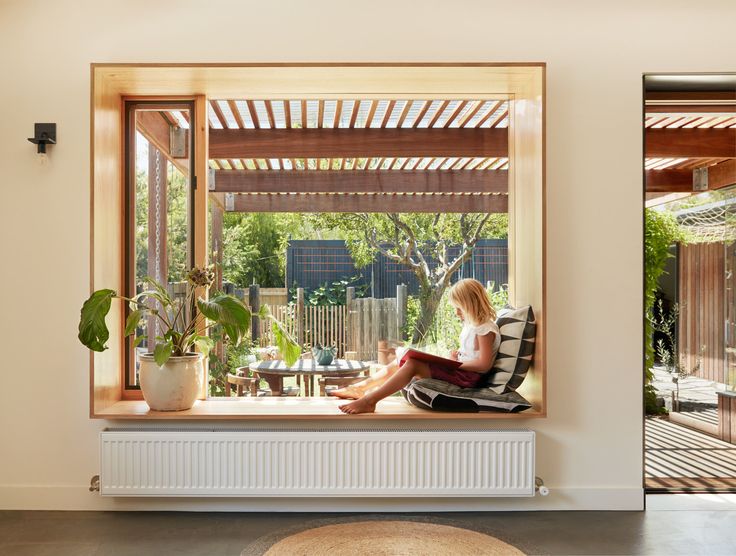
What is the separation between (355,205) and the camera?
13.1ft

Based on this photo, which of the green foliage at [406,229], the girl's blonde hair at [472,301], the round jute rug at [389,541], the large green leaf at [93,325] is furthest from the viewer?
the green foliage at [406,229]

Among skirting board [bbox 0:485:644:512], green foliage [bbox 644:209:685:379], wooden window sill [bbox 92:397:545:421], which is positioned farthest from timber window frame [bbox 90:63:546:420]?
green foliage [bbox 644:209:685:379]

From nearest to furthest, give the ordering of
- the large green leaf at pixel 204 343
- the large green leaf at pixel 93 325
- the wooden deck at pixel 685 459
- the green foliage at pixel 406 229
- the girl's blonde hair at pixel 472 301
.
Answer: the large green leaf at pixel 93 325 < the large green leaf at pixel 204 343 < the girl's blonde hair at pixel 472 301 < the wooden deck at pixel 685 459 < the green foliage at pixel 406 229

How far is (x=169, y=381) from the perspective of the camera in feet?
11.6

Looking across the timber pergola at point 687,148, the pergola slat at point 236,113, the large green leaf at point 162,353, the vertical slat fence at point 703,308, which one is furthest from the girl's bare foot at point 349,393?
the timber pergola at point 687,148

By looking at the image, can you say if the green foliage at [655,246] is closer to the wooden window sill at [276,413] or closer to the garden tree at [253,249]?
the wooden window sill at [276,413]

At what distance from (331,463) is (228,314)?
36.7 inches

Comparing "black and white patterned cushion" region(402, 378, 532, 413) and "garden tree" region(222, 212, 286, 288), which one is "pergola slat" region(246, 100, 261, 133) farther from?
"black and white patterned cushion" region(402, 378, 532, 413)

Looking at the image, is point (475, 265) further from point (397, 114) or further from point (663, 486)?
point (663, 486)

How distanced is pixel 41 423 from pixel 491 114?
3019mm

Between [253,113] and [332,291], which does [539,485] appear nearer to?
[332,291]

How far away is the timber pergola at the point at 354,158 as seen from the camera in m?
3.98

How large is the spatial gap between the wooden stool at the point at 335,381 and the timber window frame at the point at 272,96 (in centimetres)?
18

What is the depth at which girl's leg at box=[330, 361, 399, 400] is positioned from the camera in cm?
390
